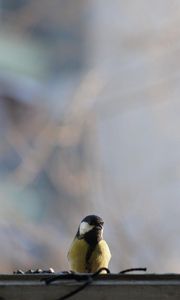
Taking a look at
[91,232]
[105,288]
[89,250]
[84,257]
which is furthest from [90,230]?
[105,288]

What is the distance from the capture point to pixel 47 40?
18.7 ft

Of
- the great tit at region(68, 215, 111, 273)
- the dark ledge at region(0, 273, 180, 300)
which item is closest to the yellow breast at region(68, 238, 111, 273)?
the great tit at region(68, 215, 111, 273)

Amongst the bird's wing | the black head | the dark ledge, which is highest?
the black head

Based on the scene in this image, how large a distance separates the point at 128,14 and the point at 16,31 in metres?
0.84

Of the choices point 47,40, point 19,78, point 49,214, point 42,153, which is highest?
point 47,40

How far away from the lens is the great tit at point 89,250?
2553mm

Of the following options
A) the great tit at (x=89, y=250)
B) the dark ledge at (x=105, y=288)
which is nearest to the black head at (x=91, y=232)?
the great tit at (x=89, y=250)

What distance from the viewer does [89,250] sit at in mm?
2689

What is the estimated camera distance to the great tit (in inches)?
101

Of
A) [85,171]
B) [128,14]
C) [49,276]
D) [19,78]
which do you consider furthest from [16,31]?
[49,276]

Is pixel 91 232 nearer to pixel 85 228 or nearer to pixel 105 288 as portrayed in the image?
pixel 85 228

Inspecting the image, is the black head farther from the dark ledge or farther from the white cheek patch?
the dark ledge

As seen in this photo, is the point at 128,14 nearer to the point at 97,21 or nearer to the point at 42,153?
the point at 97,21

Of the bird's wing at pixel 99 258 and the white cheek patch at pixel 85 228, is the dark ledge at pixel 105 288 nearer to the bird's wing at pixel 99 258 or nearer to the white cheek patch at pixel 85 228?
the bird's wing at pixel 99 258
